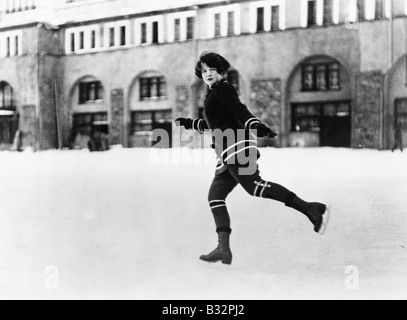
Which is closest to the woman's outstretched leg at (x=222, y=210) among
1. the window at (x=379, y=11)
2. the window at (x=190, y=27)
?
the window at (x=190, y=27)

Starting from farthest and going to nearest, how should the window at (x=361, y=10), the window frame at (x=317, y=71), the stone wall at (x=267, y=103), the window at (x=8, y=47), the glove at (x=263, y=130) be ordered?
1. the window frame at (x=317, y=71)
2. the window at (x=8, y=47)
3. the window at (x=361, y=10)
4. the stone wall at (x=267, y=103)
5. the glove at (x=263, y=130)

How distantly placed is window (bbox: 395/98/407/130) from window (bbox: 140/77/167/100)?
2.53m

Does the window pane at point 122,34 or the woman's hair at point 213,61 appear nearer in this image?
the woman's hair at point 213,61

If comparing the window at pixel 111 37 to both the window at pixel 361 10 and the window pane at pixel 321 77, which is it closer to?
the window at pixel 361 10

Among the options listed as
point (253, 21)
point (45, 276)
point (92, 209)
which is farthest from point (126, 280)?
point (253, 21)

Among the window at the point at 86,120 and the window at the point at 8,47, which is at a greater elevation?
the window at the point at 8,47

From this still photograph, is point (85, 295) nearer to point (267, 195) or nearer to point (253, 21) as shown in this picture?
point (267, 195)

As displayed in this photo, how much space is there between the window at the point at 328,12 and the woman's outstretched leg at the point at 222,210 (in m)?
2.51

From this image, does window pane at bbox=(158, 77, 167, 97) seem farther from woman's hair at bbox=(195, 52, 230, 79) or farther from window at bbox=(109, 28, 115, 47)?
woman's hair at bbox=(195, 52, 230, 79)

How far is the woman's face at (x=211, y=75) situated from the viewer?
3.20 m

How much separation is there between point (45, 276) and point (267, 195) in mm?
1727

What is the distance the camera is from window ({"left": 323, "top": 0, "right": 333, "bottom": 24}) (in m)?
4.97

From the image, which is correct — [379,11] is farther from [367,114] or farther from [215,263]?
[215,263]

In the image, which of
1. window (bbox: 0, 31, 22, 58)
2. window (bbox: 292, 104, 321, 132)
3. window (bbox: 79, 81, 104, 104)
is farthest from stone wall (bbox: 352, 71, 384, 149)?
window (bbox: 0, 31, 22, 58)
